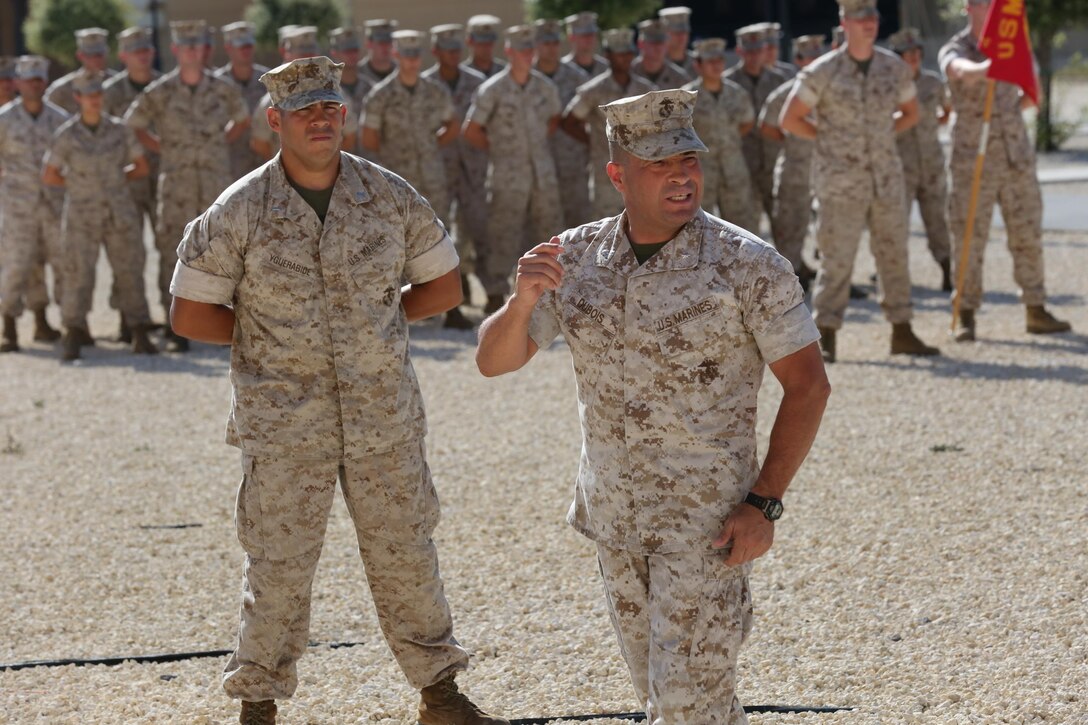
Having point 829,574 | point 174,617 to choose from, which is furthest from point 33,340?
point 829,574

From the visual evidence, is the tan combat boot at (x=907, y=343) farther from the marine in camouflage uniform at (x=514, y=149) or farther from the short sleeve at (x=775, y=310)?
the short sleeve at (x=775, y=310)

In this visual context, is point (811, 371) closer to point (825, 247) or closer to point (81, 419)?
point (825, 247)

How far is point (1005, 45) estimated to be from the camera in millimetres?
10648

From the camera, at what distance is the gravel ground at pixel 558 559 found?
5148mm

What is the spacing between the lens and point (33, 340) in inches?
541

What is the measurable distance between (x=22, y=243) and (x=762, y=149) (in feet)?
21.2

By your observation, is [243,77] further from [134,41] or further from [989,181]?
[989,181]

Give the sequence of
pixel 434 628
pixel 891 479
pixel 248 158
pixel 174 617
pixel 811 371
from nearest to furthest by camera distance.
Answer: pixel 811 371
pixel 434 628
pixel 174 617
pixel 891 479
pixel 248 158

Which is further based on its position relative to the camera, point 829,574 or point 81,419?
point 81,419

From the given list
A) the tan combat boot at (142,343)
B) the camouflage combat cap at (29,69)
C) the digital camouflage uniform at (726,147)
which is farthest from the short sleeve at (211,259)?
the digital camouflage uniform at (726,147)

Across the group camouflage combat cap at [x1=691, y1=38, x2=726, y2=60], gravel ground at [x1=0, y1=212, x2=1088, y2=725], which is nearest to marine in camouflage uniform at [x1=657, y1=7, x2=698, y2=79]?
camouflage combat cap at [x1=691, y1=38, x2=726, y2=60]

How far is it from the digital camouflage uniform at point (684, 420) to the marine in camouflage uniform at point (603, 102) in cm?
993

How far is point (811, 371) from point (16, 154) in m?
10.6

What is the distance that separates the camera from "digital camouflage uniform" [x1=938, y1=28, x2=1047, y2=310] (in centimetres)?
1088
